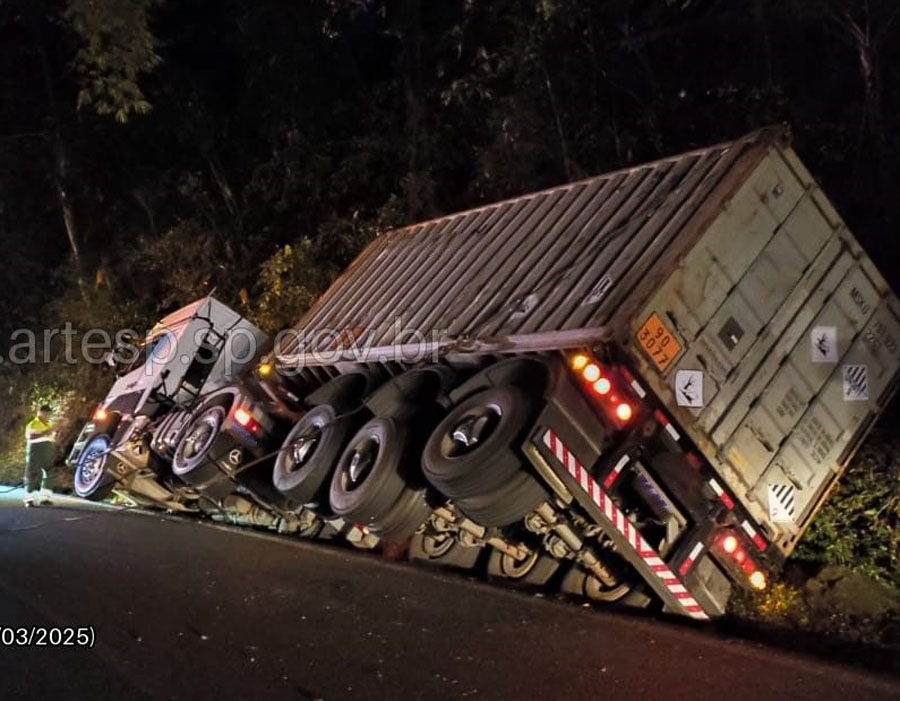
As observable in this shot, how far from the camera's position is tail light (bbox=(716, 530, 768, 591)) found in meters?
5.63

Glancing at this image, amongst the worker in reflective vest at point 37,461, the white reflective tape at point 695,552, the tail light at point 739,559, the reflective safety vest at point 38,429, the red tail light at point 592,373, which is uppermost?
the red tail light at point 592,373

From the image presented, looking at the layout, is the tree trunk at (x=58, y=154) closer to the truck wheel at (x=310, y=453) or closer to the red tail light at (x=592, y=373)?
the truck wheel at (x=310, y=453)

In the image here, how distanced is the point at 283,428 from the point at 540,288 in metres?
3.46

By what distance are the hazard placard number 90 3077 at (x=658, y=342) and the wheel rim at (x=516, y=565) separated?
184 centimetres

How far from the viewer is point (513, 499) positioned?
5660 millimetres

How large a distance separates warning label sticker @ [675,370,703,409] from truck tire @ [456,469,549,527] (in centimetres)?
103

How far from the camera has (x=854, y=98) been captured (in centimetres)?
957

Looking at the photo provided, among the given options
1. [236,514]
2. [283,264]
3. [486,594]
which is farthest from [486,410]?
[283,264]

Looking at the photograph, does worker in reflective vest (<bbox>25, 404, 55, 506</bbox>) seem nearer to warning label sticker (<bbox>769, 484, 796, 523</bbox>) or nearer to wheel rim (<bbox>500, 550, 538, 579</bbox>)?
wheel rim (<bbox>500, 550, 538, 579</bbox>)

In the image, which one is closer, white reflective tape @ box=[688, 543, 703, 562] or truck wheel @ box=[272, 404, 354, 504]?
white reflective tape @ box=[688, 543, 703, 562]

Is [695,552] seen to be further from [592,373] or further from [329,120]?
[329,120]

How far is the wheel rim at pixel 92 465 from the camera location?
35.3 ft

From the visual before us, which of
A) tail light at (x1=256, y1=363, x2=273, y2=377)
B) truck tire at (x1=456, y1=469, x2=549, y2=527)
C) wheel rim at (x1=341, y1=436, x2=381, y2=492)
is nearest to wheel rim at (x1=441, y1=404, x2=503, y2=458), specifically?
truck tire at (x1=456, y1=469, x2=549, y2=527)

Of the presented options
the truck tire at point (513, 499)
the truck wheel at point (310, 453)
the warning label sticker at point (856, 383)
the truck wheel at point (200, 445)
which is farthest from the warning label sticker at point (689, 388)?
the truck wheel at point (200, 445)
